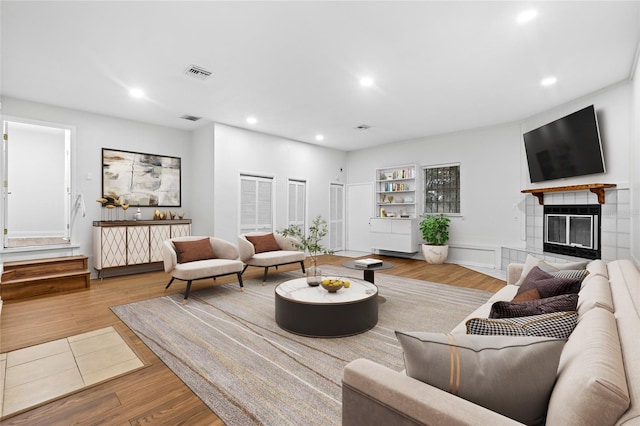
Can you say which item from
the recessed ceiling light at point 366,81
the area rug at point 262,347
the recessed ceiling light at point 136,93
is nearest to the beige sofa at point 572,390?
the area rug at point 262,347

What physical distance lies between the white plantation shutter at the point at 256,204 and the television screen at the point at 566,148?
5.09 m

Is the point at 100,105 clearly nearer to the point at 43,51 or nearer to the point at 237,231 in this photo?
the point at 43,51

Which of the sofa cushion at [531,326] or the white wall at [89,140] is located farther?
the white wall at [89,140]

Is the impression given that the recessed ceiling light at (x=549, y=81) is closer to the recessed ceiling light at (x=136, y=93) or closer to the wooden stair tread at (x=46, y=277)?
the recessed ceiling light at (x=136, y=93)

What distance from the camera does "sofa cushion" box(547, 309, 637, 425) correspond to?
0.71 meters

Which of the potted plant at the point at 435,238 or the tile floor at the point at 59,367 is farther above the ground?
the potted plant at the point at 435,238

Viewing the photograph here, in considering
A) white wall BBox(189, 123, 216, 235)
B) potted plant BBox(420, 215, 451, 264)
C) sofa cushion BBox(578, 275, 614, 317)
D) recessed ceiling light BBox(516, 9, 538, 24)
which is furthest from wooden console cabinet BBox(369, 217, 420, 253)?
sofa cushion BBox(578, 275, 614, 317)

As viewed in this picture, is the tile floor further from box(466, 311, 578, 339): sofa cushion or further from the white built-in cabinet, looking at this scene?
the white built-in cabinet

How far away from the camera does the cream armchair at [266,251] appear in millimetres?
4852

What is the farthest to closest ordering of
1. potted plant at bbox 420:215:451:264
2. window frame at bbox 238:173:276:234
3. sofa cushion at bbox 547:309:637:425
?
potted plant at bbox 420:215:451:264, window frame at bbox 238:173:276:234, sofa cushion at bbox 547:309:637:425

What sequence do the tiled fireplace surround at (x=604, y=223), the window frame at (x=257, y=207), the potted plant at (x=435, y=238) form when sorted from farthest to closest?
the potted plant at (x=435, y=238) < the window frame at (x=257, y=207) < the tiled fireplace surround at (x=604, y=223)

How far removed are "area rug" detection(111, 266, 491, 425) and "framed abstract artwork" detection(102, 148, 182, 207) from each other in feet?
8.91

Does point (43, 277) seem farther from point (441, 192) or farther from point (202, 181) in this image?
point (441, 192)

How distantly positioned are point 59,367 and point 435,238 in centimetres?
635
